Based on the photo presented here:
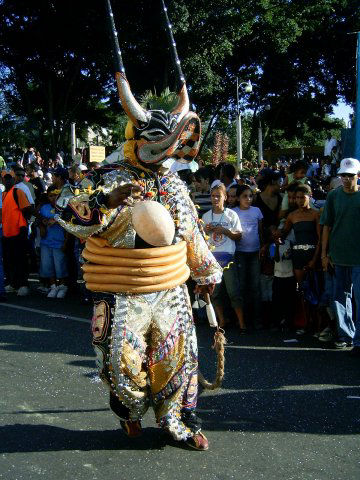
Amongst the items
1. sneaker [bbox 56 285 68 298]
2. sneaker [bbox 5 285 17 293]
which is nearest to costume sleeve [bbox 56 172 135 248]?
sneaker [bbox 56 285 68 298]

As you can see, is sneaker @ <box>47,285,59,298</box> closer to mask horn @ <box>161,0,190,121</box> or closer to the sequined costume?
the sequined costume

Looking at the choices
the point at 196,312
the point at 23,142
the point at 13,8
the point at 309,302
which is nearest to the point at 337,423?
the point at 309,302

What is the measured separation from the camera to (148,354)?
3816 millimetres

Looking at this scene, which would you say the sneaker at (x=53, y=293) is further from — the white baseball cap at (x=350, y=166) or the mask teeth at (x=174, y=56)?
the mask teeth at (x=174, y=56)

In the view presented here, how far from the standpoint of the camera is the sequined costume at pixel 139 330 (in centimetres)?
369

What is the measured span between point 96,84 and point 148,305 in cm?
2122

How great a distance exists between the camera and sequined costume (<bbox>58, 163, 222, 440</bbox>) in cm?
369

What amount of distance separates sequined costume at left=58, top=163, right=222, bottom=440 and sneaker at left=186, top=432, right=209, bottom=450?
6 cm

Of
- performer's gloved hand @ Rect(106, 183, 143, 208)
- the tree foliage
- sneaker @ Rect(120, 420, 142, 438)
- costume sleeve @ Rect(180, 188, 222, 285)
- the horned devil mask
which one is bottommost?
sneaker @ Rect(120, 420, 142, 438)

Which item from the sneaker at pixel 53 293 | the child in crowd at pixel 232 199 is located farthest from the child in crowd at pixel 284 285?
the sneaker at pixel 53 293

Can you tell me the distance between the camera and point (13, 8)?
21.0m

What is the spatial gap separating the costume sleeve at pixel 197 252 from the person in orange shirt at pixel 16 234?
18.3 feet

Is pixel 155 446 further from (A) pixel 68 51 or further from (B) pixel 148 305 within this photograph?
(A) pixel 68 51

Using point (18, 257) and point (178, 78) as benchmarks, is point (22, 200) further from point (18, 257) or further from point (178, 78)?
point (178, 78)
